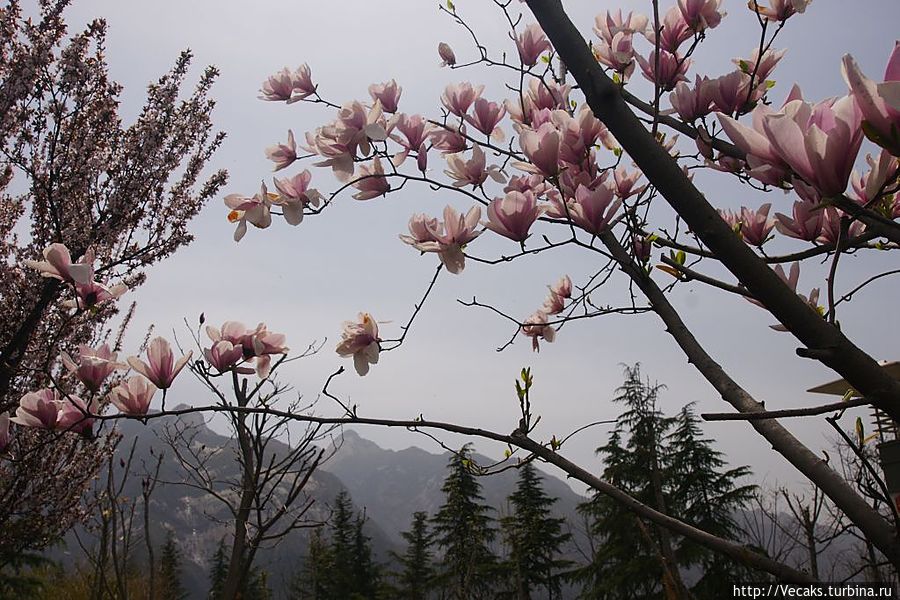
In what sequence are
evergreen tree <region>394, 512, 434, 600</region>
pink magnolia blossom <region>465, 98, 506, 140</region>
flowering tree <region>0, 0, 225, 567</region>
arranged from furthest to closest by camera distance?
evergreen tree <region>394, 512, 434, 600</region> < flowering tree <region>0, 0, 225, 567</region> < pink magnolia blossom <region>465, 98, 506, 140</region>

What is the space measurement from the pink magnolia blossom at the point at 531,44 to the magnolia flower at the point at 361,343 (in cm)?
86

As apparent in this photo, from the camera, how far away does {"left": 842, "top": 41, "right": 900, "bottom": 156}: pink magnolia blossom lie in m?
0.46

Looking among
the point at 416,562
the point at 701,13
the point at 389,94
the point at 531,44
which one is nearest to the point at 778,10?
the point at 701,13

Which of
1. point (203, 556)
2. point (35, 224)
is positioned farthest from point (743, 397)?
point (203, 556)

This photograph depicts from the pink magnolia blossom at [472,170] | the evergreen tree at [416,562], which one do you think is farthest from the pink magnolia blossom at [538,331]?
the evergreen tree at [416,562]

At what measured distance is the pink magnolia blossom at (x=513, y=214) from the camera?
1101 mm

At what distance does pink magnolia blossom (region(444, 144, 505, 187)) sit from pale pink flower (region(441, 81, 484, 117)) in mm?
193

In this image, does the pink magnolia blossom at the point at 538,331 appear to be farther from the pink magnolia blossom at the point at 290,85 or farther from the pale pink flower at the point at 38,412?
the pale pink flower at the point at 38,412

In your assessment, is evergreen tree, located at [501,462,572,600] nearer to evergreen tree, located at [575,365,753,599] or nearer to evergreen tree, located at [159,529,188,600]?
evergreen tree, located at [575,365,753,599]

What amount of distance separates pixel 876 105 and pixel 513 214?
0.68m

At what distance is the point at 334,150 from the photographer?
3.90 feet

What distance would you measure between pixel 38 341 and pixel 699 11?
19.3 feet

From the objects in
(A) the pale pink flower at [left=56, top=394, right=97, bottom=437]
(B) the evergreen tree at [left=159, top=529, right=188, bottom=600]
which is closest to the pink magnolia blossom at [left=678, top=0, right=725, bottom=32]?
(A) the pale pink flower at [left=56, top=394, right=97, bottom=437]

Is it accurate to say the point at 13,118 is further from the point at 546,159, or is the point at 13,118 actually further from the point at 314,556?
the point at 314,556
